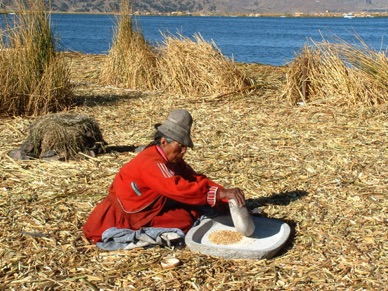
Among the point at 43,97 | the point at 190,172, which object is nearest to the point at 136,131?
the point at 43,97

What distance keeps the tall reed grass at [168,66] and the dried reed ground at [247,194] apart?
79 cm

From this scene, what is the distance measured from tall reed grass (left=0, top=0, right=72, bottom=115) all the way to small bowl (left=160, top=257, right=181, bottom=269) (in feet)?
14.4

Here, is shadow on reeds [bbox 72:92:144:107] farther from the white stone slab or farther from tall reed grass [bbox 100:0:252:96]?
the white stone slab

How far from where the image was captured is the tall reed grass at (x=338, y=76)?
27.2 ft

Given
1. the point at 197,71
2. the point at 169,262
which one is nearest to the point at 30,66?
the point at 197,71

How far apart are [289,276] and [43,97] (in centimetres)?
492

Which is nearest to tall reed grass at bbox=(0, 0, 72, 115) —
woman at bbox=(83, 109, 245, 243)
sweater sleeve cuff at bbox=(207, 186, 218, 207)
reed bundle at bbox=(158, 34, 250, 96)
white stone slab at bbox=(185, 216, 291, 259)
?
reed bundle at bbox=(158, 34, 250, 96)

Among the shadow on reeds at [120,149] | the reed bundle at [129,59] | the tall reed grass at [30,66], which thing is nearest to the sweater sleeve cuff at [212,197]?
the shadow on reeds at [120,149]

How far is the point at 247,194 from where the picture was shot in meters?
5.33

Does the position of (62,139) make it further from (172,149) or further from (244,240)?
(244,240)

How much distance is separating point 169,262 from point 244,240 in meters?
0.60

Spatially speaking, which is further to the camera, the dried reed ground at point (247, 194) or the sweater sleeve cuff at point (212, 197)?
the sweater sleeve cuff at point (212, 197)

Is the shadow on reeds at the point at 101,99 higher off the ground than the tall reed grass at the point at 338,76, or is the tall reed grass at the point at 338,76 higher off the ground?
the tall reed grass at the point at 338,76

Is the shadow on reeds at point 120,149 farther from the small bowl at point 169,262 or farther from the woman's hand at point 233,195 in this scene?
the small bowl at point 169,262
